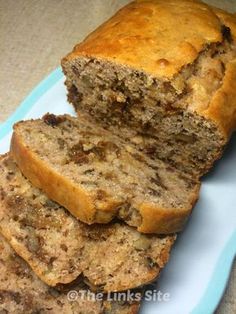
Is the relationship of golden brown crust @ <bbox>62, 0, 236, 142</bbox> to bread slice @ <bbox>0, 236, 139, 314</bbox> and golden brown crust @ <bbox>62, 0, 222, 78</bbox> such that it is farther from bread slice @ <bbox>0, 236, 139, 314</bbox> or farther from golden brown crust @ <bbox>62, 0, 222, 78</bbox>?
bread slice @ <bbox>0, 236, 139, 314</bbox>

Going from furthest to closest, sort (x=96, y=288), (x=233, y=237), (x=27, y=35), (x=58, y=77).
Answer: (x=27, y=35) < (x=58, y=77) < (x=233, y=237) < (x=96, y=288)

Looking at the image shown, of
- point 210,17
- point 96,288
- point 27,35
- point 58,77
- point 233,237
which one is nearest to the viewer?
point 96,288

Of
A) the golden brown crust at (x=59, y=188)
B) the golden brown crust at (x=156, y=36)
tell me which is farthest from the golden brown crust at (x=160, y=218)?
the golden brown crust at (x=156, y=36)

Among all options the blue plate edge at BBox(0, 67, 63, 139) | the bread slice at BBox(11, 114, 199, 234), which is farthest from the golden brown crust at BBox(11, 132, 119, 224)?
the blue plate edge at BBox(0, 67, 63, 139)

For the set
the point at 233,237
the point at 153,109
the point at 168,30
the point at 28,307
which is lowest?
the point at 28,307

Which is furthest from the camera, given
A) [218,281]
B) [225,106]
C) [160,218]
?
[225,106]

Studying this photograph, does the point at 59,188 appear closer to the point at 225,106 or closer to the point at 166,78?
the point at 166,78

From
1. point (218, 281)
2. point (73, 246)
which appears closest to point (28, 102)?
point (73, 246)

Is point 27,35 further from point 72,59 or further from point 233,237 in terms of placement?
point 233,237

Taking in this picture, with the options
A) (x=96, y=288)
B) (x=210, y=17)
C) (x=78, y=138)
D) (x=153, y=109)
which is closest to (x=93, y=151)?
(x=78, y=138)
